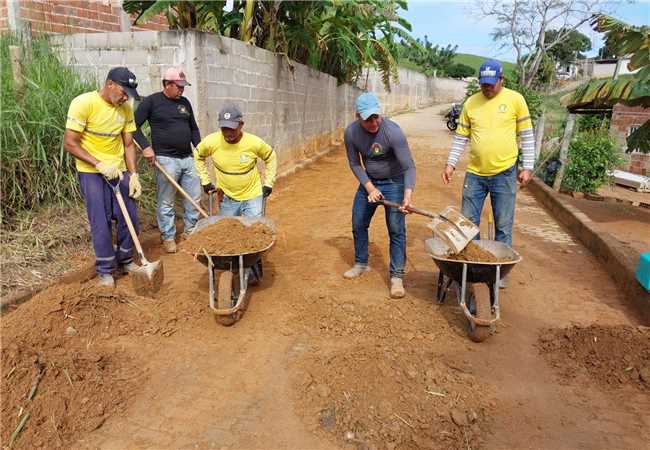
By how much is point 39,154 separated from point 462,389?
4.45 meters

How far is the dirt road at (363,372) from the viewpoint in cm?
259

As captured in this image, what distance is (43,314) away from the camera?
138 inches

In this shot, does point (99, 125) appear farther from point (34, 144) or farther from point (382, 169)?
point (382, 169)

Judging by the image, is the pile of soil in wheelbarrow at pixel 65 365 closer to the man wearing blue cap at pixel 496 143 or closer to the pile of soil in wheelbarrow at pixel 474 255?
the pile of soil in wheelbarrow at pixel 474 255

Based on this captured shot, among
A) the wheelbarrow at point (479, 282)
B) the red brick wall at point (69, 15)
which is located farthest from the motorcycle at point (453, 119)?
the wheelbarrow at point (479, 282)

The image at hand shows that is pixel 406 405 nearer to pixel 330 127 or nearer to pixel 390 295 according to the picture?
pixel 390 295

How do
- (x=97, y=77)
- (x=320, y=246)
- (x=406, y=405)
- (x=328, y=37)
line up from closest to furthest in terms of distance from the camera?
1. (x=406, y=405)
2. (x=320, y=246)
3. (x=97, y=77)
4. (x=328, y=37)

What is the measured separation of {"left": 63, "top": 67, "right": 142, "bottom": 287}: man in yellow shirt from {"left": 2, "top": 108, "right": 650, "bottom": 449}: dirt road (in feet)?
1.87

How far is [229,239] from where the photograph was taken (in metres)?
3.77

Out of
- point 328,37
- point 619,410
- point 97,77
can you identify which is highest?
point 328,37

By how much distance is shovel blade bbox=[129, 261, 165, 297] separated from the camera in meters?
3.97

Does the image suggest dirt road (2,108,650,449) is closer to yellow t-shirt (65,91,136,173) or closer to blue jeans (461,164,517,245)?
blue jeans (461,164,517,245)

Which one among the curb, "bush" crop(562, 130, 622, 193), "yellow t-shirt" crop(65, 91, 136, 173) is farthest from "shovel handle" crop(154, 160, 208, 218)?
"bush" crop(562, 130, 622, 193)

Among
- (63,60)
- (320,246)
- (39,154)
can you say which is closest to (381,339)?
(320,246)
